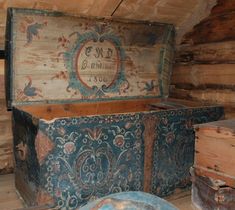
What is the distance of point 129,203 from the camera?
4.45 feet

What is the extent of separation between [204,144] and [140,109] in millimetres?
994

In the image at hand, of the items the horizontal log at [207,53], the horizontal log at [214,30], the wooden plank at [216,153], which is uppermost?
the horizontal log at [214,30]

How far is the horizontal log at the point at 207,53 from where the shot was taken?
2463 millimetres

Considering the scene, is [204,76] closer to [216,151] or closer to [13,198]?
[216,151]

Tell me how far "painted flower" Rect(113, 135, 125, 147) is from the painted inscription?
681mm

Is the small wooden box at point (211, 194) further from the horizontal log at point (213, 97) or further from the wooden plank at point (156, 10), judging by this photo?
the wooden plank at point (156, 10)

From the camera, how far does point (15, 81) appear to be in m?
2.21

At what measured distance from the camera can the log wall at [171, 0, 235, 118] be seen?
96.7 inches

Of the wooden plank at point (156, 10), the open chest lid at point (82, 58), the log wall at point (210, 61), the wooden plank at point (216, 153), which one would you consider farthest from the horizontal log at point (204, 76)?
the wooden plank at point (216, 153)

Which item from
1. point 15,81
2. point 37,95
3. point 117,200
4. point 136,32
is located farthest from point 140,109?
point 117,200

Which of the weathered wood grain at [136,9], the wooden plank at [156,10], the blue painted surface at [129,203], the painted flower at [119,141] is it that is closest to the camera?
the blue painted surface at [129,203]

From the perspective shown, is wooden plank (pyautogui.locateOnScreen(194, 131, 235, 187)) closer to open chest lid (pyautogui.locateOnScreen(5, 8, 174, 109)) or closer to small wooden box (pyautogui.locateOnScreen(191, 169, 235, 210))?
small wooden box (pyautogui.locateOnScreen(191, 169, 235, 210))

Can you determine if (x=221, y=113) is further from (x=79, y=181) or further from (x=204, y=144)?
(x=79, y=181)

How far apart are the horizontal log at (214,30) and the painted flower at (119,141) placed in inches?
46.7
